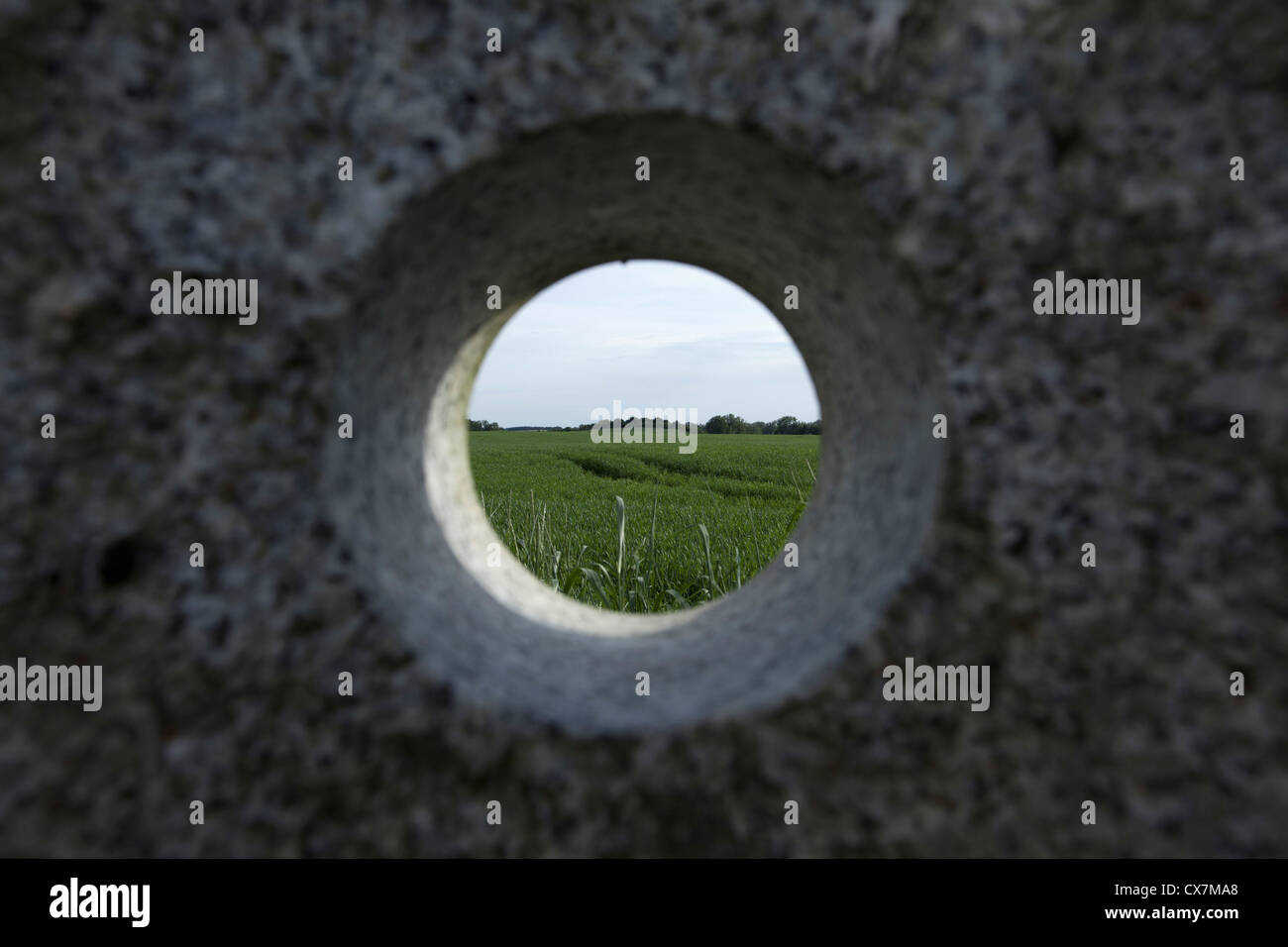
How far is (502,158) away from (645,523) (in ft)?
21.9

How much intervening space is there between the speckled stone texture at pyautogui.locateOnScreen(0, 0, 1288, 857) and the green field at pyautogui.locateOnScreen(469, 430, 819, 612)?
105 inches

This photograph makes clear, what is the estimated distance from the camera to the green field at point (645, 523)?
15.1ft

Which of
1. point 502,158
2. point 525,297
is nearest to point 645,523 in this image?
point 525,297

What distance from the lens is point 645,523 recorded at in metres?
7.76

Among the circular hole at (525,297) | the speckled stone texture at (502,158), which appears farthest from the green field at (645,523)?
the speckled stone texture at (502,158)

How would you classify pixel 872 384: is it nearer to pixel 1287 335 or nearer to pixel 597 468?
pixel 1287 335

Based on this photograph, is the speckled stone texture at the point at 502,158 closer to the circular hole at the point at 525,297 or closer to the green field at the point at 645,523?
the circular hole at the point at 525,297

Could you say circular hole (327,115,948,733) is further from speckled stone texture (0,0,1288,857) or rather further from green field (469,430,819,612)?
Answer: green field (469,430,819,612)

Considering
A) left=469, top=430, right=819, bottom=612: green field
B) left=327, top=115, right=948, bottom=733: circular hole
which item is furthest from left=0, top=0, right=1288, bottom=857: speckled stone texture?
left=469, top=430, right=819, bottom=612: green field

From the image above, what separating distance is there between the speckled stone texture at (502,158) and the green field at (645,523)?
2655 mm

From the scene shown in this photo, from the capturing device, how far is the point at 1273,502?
1106 millimetres
